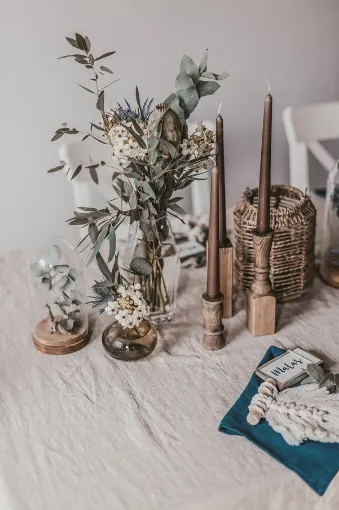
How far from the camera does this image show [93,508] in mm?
893

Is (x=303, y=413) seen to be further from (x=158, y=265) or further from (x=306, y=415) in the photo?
(x=158, y=265)

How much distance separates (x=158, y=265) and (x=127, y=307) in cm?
15

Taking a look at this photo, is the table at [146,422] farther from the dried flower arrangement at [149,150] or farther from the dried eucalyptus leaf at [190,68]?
the dried eucalyptus leaf at [190,68]

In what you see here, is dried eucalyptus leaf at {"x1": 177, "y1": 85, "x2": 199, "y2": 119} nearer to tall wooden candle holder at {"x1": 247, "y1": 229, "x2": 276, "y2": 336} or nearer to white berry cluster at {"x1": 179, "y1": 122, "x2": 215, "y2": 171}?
white berry cluster at {"x1": 179, "y1": 122, "x2": 215, "y2": 171}

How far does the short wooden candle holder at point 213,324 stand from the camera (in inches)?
46.3

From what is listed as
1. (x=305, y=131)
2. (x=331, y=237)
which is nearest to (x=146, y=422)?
(x=331, y=237)

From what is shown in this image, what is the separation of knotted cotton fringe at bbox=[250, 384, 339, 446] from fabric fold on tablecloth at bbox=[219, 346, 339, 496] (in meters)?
0.01

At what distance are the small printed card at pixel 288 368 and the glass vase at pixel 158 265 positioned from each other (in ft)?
0.82

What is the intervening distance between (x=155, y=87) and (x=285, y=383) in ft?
4.35

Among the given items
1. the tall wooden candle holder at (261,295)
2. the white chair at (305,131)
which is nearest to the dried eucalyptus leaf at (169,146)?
the tall wooden candle holder at (261,295)

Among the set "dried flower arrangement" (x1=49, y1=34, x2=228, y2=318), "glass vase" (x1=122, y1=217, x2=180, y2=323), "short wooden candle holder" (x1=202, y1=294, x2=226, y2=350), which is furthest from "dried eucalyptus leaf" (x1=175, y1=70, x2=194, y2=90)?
"short wooden candle holder" (x1=202, y1=294, x2=226, y2=350)

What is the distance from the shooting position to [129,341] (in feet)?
3.91

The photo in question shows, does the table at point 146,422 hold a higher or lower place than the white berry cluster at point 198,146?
lower

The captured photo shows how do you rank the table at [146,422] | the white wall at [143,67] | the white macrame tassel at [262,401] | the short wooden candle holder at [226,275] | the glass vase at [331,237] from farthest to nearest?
the white wall at [143,67] < the glass vase at [331,237] < the short wooden candle holder at [226,275] < the white macrame tassel at [262,401] < the table at [146,422]
